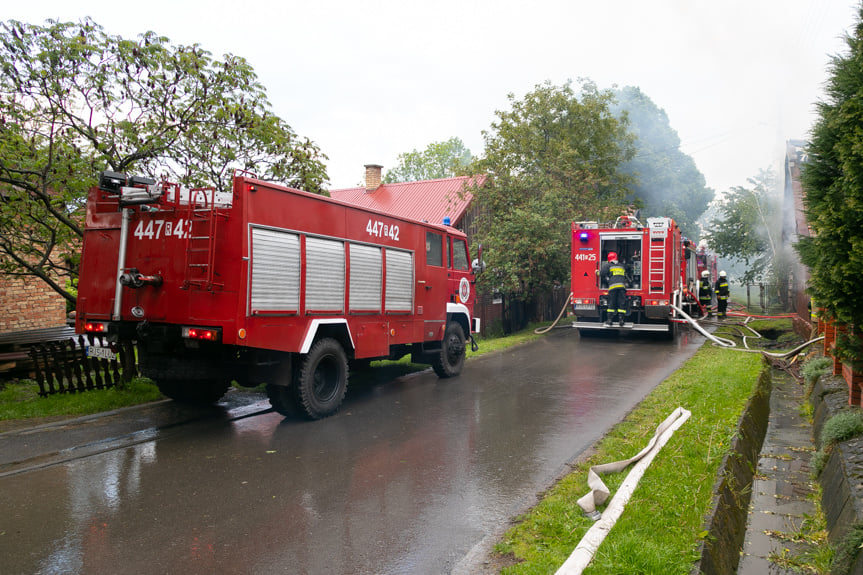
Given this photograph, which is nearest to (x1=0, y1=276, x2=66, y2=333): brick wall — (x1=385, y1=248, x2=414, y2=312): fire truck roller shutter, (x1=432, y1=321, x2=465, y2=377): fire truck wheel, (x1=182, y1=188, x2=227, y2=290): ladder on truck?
(x1=182, y1=188, x2=227, y2=290): ladder on truck

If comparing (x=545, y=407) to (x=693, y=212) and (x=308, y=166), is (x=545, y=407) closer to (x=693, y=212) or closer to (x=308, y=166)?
(x=308, y=166)

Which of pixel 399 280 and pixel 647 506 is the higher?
pixel 399 280

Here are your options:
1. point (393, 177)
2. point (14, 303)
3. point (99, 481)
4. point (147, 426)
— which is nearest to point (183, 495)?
point (99, 481)

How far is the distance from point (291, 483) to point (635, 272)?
552 inches

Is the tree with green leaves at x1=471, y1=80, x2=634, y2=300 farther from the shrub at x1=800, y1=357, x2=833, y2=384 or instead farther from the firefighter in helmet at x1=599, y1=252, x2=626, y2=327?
the shrub at x1=800, y1=357, x2=833, y2=384

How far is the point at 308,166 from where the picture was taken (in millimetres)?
10352

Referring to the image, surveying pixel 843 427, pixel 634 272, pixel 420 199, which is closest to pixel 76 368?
pixel 843 427

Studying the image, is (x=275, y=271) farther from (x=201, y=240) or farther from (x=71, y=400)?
(x=71, y=400)

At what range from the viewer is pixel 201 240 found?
6.35m

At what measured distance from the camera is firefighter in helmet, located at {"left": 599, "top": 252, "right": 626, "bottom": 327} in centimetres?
1506

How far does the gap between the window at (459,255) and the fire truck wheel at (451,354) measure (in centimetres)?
106

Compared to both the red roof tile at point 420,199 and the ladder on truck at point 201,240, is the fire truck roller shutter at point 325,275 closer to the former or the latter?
the ladder on truck at point 201,240

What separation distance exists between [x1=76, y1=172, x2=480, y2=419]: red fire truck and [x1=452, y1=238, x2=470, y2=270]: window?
261 centimetres

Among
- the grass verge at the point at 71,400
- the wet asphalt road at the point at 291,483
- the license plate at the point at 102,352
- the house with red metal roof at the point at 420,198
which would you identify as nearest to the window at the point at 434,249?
the wet asphalt road at the point at 291,483
